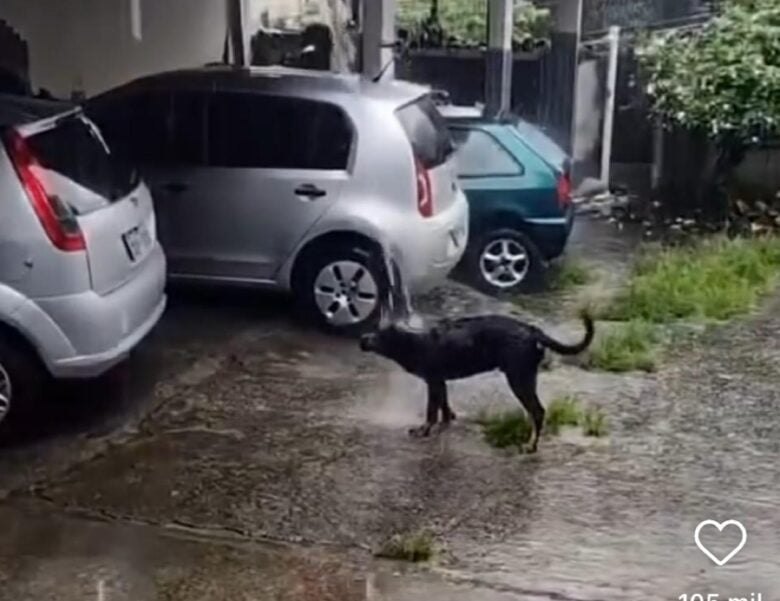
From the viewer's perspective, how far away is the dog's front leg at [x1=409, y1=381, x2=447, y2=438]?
5520 millimetres

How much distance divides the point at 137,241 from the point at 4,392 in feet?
2.67

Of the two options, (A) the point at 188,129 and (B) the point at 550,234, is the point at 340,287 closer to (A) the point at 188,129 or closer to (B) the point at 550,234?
(A) the point at 188,129

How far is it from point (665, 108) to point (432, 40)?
5.82 ft

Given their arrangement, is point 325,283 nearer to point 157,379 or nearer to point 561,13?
point 157,379

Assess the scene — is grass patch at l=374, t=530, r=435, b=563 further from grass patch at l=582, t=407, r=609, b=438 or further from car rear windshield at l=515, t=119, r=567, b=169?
car rear windshield at l=515, t=119, r=567, b=169

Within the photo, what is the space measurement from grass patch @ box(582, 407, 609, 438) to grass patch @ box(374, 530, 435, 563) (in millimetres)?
1224

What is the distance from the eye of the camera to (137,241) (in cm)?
561

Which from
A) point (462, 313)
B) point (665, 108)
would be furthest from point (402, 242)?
point (665, 108)

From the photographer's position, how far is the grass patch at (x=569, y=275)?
746 cm

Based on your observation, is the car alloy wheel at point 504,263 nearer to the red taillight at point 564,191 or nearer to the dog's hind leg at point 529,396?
the red taillight at point 564,191

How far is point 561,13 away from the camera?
872 centimetres

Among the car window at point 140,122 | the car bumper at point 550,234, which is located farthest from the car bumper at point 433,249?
the car window at point 140,122

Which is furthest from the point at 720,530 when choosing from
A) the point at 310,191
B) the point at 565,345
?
the point at 310,191

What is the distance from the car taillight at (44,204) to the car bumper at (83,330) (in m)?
0.20
